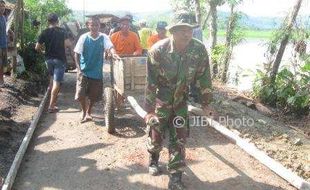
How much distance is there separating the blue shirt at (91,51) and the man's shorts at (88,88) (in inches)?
5.7

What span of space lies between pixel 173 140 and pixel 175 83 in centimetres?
72

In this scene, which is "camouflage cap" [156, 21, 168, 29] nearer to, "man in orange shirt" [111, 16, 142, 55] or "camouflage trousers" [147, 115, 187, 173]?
"man in orange shirt" [111, 16, 142, 55]

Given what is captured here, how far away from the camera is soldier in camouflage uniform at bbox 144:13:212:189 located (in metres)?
5.17

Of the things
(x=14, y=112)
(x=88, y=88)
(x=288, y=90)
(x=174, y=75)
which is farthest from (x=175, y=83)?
(x=288, y=90)

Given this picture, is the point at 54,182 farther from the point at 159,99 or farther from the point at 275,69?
the point at 275,69

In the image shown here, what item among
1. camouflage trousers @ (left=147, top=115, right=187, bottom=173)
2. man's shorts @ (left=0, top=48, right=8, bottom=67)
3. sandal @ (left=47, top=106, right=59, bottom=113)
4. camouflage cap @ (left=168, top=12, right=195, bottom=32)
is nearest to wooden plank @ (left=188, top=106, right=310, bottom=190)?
camouflage trousers @ (left=147, top=115, right=187, bottom=173)

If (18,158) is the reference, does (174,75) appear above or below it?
above

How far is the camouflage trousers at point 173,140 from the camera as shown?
5.38 meters

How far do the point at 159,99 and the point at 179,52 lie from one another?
0.65 meters

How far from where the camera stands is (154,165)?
19.2ft

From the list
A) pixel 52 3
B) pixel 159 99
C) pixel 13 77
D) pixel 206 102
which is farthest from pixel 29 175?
pixel 52 3

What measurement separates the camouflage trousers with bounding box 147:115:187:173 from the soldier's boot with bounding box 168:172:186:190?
0.06 meters

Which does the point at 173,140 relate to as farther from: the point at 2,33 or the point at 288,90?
the point at 288,90

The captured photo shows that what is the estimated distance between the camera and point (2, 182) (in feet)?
17.5
